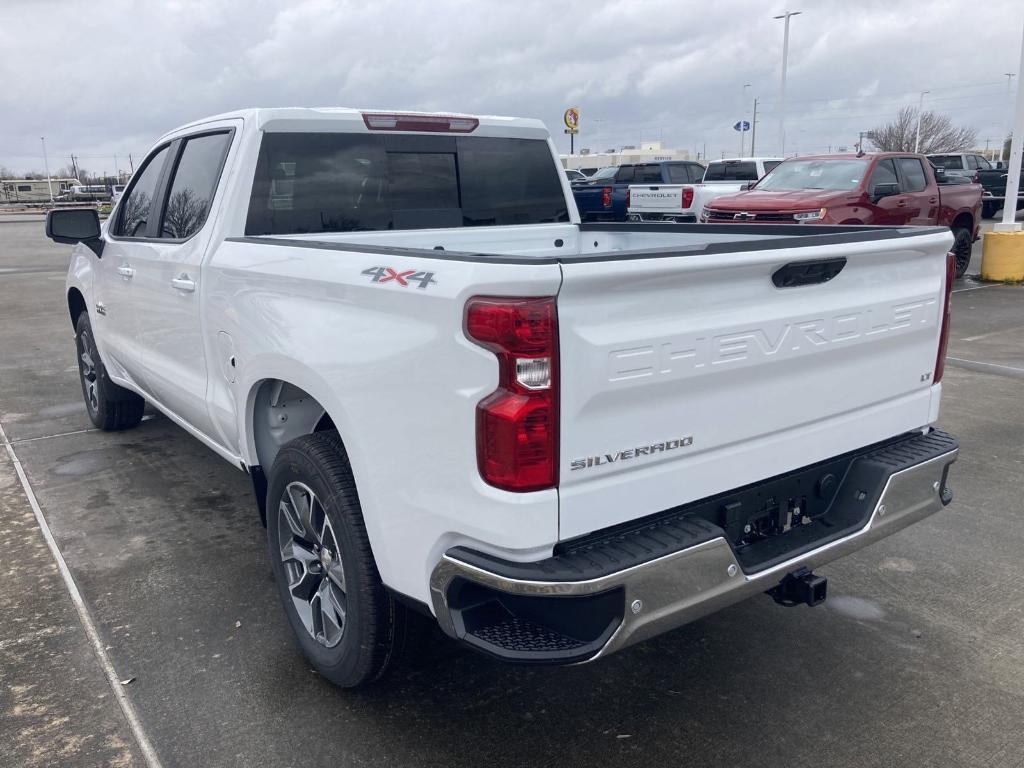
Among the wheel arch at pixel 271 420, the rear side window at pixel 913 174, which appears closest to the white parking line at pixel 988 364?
the rear side window at pixel 913 174

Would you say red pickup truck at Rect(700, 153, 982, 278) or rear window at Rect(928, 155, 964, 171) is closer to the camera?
red pickup truck at Rect(700, 153, 982, 278)

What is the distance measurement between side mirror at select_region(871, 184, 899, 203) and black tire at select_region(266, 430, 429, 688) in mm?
10737

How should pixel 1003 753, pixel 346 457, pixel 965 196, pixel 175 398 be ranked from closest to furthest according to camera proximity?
pixel 1003 753 < pixel 346 457 < pixel 175 398 < pixel 965 196

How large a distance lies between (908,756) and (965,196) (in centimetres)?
1276

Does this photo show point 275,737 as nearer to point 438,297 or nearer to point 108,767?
point 108,767

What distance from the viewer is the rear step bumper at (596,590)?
221 centimetres

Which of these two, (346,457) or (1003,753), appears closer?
(1003,753)

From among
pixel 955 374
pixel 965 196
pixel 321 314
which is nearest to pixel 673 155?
pixel 965 196

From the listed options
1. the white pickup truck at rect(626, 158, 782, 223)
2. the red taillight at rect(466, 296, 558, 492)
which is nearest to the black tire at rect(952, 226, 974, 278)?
the white pickup truck at rect(626, 158, 782, 223)

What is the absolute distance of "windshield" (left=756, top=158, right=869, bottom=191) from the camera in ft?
39.9

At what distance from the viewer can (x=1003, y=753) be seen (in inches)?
106

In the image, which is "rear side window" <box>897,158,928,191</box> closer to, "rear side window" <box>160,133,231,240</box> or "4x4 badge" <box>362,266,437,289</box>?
"rear side window" <box>160,133,231,240</box>

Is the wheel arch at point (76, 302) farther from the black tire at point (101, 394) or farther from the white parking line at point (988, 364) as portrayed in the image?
the white parking line at point (988, 364)

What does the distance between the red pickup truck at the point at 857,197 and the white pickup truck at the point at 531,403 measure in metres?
8.19
